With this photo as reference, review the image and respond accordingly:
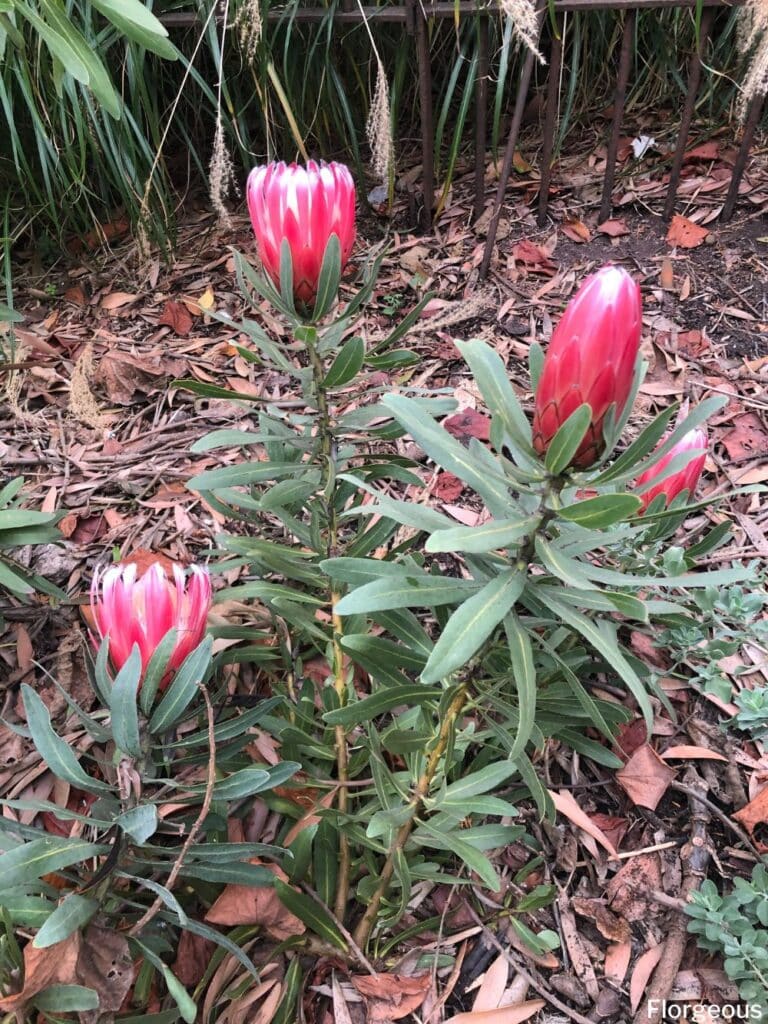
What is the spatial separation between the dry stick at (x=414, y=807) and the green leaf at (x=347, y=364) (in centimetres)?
53

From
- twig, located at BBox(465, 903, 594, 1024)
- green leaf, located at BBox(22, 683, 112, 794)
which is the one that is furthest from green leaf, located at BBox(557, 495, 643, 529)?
twig, located at BBox(465, 903, 594, 1024)

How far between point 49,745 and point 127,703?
0.16m

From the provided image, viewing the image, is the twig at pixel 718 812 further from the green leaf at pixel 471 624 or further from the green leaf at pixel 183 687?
the green leaf at pixel 183 687

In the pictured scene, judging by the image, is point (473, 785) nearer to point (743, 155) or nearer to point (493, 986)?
point (493, 986)

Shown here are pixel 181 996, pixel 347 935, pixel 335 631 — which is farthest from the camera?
pixel 335 631

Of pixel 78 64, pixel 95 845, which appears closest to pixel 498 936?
pixel 95 845

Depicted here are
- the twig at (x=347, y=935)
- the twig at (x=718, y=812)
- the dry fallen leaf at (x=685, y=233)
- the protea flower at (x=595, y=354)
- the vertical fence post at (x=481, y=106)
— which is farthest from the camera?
the dry fallen leaf at (x=685, y=233)

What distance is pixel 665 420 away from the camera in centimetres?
86

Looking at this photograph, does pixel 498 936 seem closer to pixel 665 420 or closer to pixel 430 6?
pixel 665 420

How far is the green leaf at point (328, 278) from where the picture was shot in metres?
1.11

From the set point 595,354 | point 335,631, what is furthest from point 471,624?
point 335,631

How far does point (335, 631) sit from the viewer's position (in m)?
1.42

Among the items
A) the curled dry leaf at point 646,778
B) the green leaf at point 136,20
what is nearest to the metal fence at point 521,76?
the green leaf at point 136,20

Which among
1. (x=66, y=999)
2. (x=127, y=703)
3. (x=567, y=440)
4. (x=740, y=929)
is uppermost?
(x=567, y=440)
